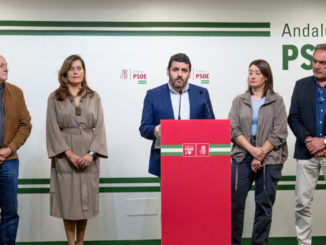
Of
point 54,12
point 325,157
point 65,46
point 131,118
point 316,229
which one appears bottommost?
point 316,229

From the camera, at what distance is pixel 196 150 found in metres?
2.82

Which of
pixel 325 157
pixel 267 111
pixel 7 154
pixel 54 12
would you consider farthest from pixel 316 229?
pixel 54 12

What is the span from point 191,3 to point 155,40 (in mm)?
553

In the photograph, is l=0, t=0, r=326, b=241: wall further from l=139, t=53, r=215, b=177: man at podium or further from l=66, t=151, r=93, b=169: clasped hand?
l=139, t=53, r=215, b=177: man at podium

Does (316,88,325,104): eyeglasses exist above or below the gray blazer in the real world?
above

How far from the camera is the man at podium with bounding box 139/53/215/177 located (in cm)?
339

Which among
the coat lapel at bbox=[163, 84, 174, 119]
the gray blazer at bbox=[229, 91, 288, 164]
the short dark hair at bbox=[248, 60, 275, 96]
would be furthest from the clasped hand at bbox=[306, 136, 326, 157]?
the coat lapel at bbox=[163, 84, 174, 119]

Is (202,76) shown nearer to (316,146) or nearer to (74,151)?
(316,146)

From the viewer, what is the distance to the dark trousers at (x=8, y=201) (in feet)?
12.2

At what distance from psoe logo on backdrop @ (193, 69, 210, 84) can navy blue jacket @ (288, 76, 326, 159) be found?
1093mm

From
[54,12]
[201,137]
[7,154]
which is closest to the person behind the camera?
[201,137]

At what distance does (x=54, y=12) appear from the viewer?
15.2ft

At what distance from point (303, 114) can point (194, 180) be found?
1543 mm

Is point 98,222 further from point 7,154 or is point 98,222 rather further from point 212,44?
point 212,44
